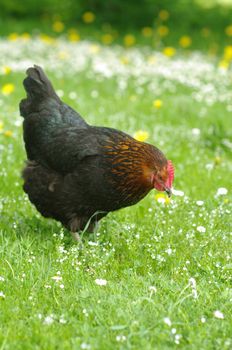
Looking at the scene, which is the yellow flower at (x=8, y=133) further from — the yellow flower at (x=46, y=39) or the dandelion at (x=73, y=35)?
the dandelion at (x=73, y=35)

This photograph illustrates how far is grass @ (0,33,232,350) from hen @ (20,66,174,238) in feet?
0.88

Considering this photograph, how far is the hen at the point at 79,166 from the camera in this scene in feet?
14.8

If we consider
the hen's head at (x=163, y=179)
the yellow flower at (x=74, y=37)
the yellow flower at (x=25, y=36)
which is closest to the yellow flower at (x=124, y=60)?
the yellow flower at (x=74, y=37)

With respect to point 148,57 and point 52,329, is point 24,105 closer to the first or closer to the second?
point 52,329

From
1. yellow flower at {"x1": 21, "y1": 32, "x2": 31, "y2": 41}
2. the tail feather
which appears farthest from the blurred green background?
the tail feather

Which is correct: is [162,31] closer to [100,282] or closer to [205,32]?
[205,32]

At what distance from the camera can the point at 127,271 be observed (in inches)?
164

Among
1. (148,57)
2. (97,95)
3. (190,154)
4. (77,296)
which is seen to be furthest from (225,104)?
(77,296)

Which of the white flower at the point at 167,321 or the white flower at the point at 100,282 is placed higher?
the white flower at the point at 167,321

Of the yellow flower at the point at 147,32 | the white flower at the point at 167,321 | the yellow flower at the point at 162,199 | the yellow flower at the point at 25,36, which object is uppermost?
the yellow flower at the point at 147,32

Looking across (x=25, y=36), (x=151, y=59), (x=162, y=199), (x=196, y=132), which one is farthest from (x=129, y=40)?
(x=162, y=199)

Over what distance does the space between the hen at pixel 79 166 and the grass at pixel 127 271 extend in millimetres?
269

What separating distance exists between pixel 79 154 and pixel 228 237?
1.33 metres

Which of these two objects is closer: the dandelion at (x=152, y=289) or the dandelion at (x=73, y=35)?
the dandelion at (x=152, y=289)
